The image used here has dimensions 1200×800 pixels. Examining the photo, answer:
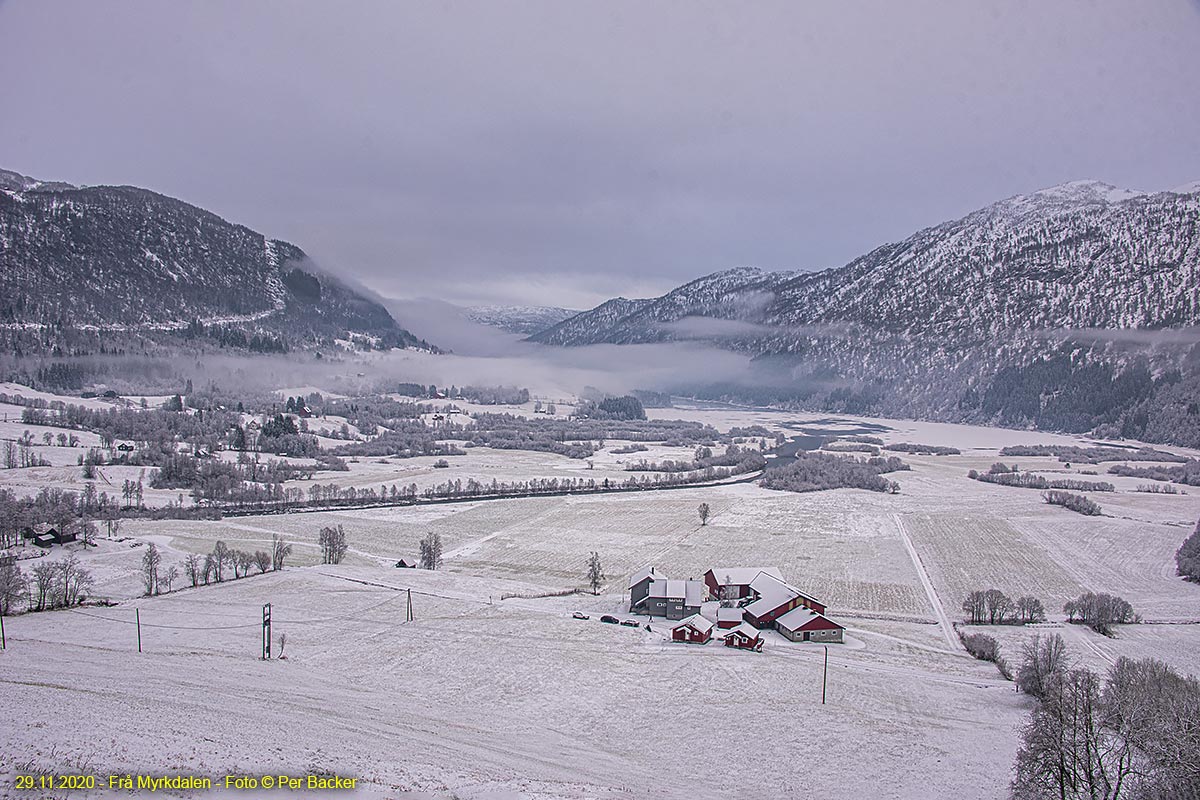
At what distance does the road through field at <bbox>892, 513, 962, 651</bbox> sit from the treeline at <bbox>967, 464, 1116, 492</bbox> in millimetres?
36381

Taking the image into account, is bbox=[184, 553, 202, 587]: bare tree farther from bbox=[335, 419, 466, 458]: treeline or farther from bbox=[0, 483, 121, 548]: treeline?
bbox=[335, 419, 466, 458]: treeline

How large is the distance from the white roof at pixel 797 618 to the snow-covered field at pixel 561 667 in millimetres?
1040

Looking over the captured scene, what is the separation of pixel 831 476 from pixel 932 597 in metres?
52.4

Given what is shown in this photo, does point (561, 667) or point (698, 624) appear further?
point (698, 624)

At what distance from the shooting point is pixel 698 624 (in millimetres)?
38500

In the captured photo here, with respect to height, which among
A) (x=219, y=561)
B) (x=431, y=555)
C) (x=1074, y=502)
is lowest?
(x=431, y=555)

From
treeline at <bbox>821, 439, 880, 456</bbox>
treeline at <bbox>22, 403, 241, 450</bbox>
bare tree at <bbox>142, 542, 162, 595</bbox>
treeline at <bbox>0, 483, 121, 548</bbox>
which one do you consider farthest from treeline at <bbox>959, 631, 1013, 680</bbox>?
treeline at <bbox>22, 403, 241, 450</bbox>

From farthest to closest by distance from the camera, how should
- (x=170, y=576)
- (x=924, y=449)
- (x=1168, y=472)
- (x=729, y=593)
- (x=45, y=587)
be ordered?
(x=924, y=449) → (x=1168, y=472) → (x=170, y=576) → (x=729, y=593) → (x=45, y=587)

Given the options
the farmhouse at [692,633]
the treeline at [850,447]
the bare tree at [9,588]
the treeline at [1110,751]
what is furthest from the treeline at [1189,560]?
the bare tree at [9,588]

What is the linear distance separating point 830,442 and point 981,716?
406 feet

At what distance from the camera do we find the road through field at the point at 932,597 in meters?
38.4

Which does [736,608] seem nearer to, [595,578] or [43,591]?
[595,578]

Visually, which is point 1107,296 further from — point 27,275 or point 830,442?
point 27,275

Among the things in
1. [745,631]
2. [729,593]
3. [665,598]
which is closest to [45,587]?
[665,598]
